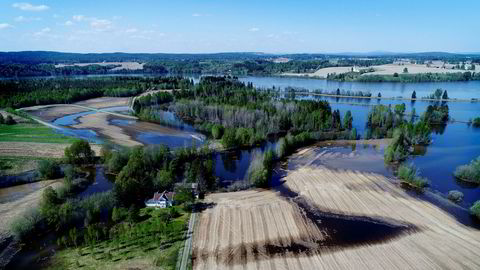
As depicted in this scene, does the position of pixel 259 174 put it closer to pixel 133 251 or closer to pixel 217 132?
pixel 133 251

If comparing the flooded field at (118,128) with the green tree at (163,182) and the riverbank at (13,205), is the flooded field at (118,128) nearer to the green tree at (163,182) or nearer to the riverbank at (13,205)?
the green tree at (163,182)

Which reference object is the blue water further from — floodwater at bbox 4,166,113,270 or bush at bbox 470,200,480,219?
bush at bbox 470,200,480,219

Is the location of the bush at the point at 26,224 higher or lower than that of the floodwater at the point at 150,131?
lower

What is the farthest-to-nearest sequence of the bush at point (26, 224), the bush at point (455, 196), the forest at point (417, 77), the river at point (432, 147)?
the forest at point (417, 77) → the river at point (432, 147) → the bush at point (455, 196) → the bush at point (26, 224)

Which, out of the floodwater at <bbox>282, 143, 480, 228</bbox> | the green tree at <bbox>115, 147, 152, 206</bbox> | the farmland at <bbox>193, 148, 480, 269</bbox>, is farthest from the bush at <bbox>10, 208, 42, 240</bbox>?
the floodwater at <bbox>282, 143, 480, 228</bbox>

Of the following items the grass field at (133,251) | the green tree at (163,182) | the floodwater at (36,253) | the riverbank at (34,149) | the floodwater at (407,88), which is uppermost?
the floodwater at (407,88)

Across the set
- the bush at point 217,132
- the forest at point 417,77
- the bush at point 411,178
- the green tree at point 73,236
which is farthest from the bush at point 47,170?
the forest at point 417,77

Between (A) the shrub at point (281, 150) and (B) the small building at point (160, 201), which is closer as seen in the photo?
(B) the small building at point (160, 201)
